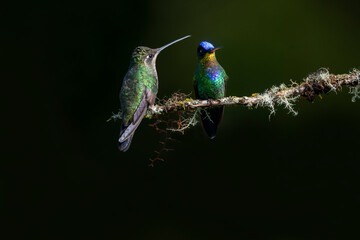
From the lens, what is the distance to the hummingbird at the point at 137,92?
2.79 metres

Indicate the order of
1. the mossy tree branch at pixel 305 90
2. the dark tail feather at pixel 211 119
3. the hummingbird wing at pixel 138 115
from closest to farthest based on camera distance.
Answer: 1. the mossy tree branch at pixel 305 90
2. the hummingbird wing at pixel 138 115
3. the dark tail feather at pixel 211 119

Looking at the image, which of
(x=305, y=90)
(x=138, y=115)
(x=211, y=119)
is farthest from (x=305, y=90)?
(x=138, y=115)

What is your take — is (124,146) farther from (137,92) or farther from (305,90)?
(305,90)

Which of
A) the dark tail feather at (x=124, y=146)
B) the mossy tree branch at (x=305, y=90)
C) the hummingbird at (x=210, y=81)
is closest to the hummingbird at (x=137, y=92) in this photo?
the dark tail feather at (x=124, y=146)

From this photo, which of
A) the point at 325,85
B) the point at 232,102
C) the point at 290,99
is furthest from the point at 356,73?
the point at 232,102

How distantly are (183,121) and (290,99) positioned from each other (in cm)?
69

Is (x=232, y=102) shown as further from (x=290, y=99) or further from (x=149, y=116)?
(x=149, y=116)

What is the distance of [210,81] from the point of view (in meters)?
3.26

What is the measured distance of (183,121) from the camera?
9.61 ft

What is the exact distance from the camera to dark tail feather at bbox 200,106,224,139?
10.3 ft

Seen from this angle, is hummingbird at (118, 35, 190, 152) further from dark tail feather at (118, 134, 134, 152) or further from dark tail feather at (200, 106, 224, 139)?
dark tail feather at (200, 106, 224, 139)

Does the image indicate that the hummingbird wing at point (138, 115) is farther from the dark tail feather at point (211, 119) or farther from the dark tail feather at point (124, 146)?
the dark tail feather at point (211, 119)

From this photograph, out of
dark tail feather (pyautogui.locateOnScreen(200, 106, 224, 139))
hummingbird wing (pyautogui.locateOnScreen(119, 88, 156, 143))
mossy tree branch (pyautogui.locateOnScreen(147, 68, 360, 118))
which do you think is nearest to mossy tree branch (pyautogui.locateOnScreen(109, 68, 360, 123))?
mossy tree branch (pyautogui.locateOnScreen(147, 68, 360, 118))

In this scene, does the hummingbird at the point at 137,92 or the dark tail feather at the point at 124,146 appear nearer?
the dark tail feather at the point at 124,146
